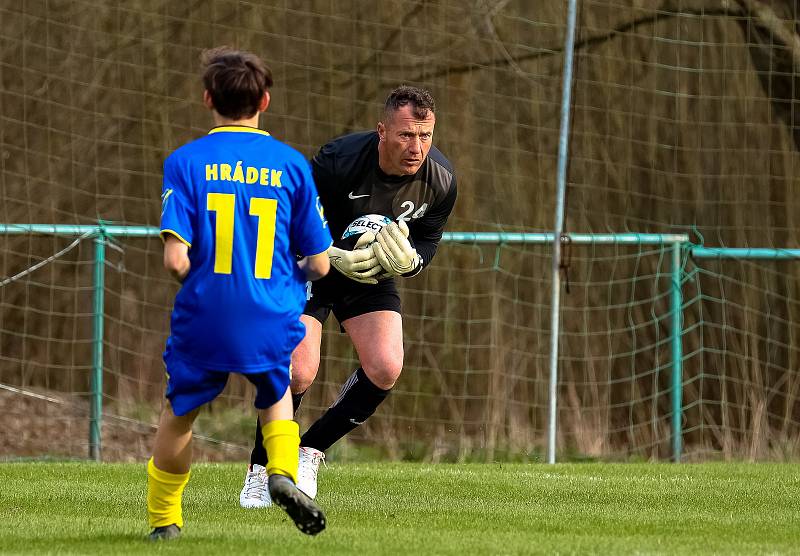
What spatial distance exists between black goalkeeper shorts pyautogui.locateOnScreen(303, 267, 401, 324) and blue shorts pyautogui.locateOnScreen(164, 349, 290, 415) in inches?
69.3

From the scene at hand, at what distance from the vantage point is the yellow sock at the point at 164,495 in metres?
4.52

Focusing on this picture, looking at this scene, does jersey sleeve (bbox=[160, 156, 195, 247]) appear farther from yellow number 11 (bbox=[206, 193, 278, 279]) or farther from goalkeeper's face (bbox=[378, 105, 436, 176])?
goalkeeper's face (bbox=[378, 105, 436, 176])

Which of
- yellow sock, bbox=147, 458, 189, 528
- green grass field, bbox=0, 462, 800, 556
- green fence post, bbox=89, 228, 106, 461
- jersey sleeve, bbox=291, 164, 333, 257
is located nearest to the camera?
jersey sleeve, bbox=291, 164, 333, 257

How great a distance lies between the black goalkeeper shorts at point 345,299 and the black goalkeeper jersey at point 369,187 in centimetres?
22

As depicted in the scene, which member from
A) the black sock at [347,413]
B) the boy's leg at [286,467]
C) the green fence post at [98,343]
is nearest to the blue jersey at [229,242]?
the boy's leg at [286,467]

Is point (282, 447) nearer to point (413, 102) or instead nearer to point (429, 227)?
point (413, 102)

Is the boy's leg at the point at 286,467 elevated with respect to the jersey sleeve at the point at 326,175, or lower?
lower

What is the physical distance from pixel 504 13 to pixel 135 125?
3.55m

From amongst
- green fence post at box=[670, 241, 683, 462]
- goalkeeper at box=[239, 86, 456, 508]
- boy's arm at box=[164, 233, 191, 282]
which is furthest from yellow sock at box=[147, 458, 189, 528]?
green fence post at box=[670, 241, 683, 462]

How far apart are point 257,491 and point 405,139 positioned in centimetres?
162

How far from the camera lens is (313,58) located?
12.7m

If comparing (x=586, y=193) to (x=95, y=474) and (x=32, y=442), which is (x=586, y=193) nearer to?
(x=32, y=442)

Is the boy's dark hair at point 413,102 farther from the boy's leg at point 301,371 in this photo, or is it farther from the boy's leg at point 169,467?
the boy's leg at point 169,467

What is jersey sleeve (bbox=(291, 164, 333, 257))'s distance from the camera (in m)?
4.37
